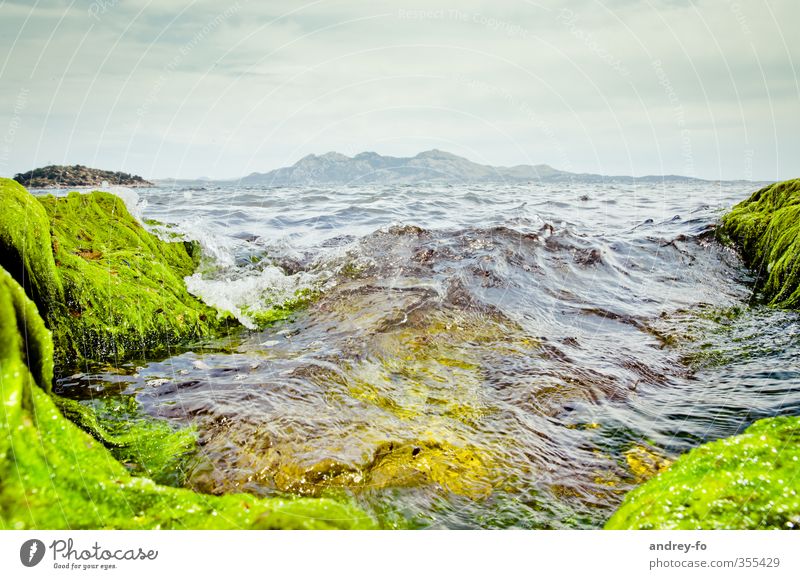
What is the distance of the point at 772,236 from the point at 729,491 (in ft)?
40.3

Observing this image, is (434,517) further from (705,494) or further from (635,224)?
(635,224)

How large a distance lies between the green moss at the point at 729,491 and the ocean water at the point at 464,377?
721 mm

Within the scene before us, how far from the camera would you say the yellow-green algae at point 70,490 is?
293cm

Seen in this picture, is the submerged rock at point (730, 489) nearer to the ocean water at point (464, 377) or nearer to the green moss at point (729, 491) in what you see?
the green moss at point (729, 491)

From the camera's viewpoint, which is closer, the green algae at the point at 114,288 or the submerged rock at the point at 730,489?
the submerged rock at the point at 730,489

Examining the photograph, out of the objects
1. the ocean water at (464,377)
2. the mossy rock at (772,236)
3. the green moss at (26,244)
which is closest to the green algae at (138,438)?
the ocean water at (464,377)

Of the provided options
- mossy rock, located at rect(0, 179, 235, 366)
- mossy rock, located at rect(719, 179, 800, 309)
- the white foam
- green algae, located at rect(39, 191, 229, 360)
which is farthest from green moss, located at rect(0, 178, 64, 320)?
mossy rock, located at rect(719, 179, 800, 309)

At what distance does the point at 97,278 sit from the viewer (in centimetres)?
685

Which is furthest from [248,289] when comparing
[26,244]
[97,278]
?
[26,244]

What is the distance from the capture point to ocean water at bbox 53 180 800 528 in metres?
4.28

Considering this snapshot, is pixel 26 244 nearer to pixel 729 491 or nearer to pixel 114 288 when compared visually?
pixel 114 288

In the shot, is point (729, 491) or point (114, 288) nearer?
point (729, 491)

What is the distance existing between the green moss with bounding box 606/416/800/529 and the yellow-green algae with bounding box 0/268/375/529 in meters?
2.23

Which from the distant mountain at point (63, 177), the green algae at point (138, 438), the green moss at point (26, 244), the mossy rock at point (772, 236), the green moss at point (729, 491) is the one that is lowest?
the green moss at point (729, 491)
